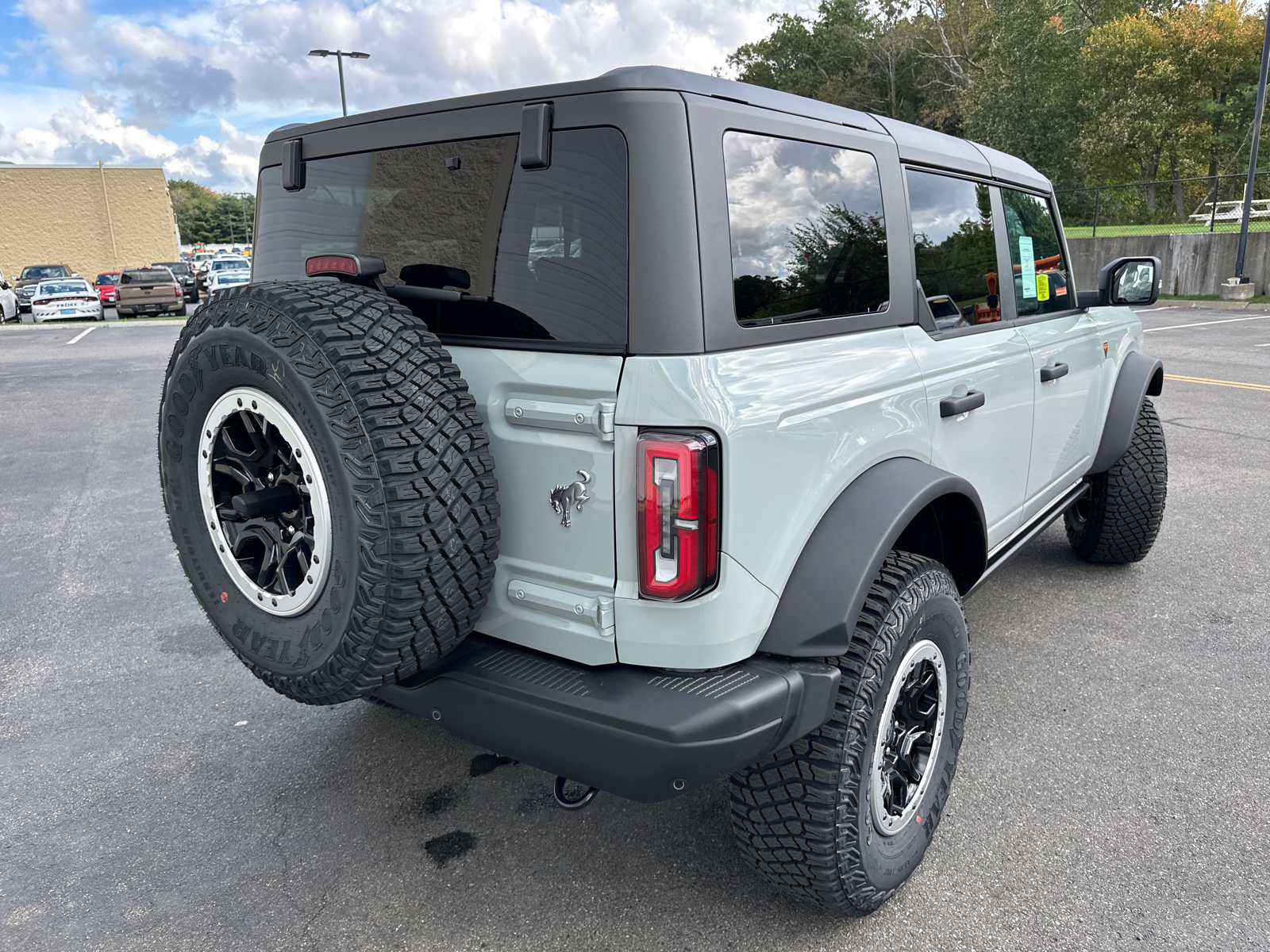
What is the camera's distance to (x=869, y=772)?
2.23 meters

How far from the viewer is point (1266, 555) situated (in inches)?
194

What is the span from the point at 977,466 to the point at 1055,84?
140 ft

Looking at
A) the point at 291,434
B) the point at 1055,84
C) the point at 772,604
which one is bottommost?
the point at 772,604

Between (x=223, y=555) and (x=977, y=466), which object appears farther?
(x=977, y=466)

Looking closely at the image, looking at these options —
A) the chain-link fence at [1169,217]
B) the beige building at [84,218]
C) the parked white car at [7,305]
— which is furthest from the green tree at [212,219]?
the chain-link fence at [1169,217]

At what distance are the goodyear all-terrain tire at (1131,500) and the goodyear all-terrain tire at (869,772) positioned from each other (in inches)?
99.0

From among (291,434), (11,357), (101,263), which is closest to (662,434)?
(291,434)

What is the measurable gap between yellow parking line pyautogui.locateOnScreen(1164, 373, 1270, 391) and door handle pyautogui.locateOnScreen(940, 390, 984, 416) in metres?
9.18

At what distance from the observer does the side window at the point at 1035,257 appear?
11.4 ft

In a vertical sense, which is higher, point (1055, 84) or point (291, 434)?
point (1055, 84)

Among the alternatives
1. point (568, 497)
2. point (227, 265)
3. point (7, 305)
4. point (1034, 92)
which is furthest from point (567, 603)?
point (1034, 92)

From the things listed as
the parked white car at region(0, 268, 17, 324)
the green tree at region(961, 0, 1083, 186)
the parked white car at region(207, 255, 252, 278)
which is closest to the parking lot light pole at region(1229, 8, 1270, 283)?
the green tree at region(961, 0, 1083, 186)

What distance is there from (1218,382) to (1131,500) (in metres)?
7.52

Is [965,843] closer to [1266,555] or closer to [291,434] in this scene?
[291,434]
